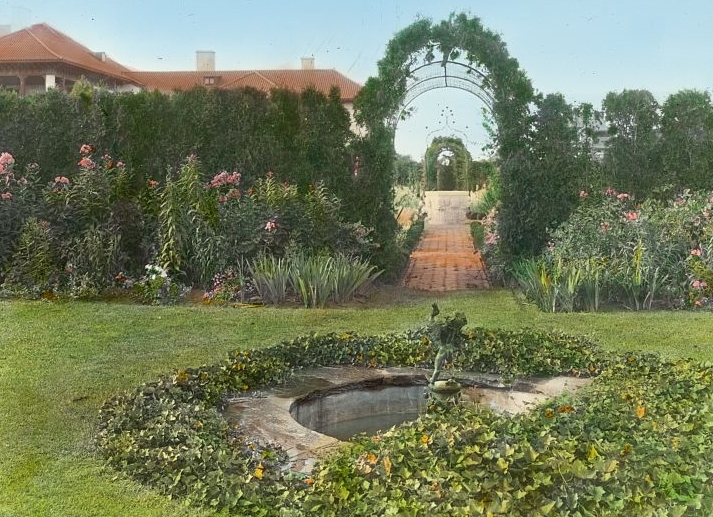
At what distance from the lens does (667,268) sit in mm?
8070

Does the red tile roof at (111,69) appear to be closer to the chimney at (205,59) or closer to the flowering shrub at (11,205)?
the chimney at (205,59)

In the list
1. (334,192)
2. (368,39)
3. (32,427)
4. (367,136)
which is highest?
(368,39)

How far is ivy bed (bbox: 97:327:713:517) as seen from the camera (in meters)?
2.76

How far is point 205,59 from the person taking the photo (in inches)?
1032

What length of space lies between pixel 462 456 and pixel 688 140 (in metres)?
8.09

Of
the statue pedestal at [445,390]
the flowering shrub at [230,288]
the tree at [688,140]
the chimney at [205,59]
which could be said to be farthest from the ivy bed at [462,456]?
the chimney at [205,59]

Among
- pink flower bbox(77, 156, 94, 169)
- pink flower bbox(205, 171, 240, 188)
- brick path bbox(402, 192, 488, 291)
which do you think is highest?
pink flower bbox(77, 156, 94, 169)

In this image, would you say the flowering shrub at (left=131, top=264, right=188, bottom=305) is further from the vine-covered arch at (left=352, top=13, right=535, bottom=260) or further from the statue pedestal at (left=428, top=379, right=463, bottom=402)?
the statue pedestal at (left=428, top=379, right=463, bottom=402)

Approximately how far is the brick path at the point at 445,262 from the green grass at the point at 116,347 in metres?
0.80

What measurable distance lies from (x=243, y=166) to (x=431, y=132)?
9138 mm

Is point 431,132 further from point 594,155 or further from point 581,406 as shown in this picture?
point 581,406

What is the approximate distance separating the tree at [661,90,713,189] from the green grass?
2.87 m

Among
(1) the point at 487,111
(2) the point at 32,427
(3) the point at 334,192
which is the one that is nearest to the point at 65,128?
(3) the point at 334,192

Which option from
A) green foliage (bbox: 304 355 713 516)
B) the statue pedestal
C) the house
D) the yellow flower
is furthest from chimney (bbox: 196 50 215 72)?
the yellow flower
